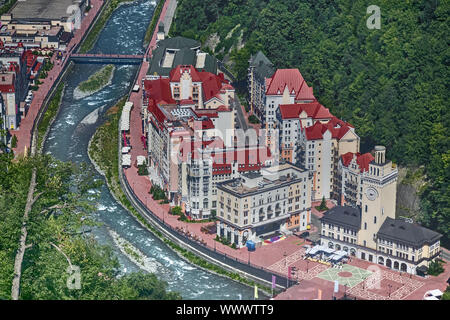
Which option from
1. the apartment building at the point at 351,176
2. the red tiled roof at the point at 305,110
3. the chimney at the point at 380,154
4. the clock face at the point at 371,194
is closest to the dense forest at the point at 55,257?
the clock face at the point at 371,194

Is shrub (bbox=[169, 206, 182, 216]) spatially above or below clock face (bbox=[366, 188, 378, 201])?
below

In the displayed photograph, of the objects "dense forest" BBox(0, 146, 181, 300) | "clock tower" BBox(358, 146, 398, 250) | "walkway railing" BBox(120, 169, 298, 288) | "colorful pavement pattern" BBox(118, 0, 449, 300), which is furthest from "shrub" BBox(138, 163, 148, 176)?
"clock tower" BBox(358, 146, 398, 250)

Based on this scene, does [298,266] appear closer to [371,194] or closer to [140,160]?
[371,194]

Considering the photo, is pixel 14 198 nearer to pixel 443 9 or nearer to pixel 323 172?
pixel 323 172

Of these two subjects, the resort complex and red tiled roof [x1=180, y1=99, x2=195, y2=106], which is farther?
red tiled roof [x1=180, y1=99, x2=195, y2=106]

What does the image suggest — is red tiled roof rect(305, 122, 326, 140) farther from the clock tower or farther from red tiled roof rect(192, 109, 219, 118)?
the clock tower

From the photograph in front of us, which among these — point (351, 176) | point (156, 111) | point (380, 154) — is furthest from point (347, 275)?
point (156, 111)

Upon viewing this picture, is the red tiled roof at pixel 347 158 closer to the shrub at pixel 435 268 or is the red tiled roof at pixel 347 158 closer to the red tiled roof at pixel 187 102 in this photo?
the shrub at pixel 435 268
